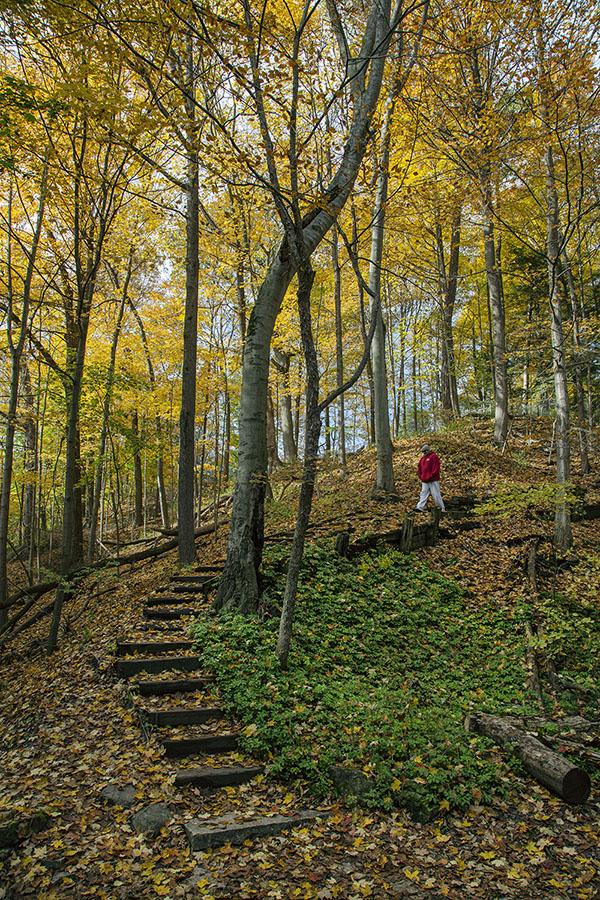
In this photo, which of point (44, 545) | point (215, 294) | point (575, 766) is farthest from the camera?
point (44, 545)

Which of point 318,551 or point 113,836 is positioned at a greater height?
point 318,551

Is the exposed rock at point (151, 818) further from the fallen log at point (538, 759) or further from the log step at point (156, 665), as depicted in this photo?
the fallen log at point (538, 759)

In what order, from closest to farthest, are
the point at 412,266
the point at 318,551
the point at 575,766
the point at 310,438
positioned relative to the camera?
1. the point at 575,766
2. the point at 310,438
3. the point at 318,551
4. the point at 412,266

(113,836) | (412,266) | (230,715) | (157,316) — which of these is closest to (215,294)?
(157,316)

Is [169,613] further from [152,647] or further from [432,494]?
[432,494]

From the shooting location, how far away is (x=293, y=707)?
4.15m

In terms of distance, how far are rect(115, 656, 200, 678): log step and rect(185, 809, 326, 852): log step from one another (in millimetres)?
1852

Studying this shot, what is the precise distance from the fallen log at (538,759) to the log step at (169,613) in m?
3.43

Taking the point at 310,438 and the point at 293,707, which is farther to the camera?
the point at 310,438

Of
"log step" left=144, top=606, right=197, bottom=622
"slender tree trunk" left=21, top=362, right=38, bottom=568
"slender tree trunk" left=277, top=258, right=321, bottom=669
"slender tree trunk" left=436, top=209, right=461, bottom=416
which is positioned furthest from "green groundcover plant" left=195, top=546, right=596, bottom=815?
"slender tree trunk" left=436, top=209, right=461, bottom=416

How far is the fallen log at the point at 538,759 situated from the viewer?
11.6 feet

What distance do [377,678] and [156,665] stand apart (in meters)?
2.36

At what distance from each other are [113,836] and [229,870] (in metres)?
0.75

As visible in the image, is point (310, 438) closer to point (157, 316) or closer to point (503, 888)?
point (503, 888)
